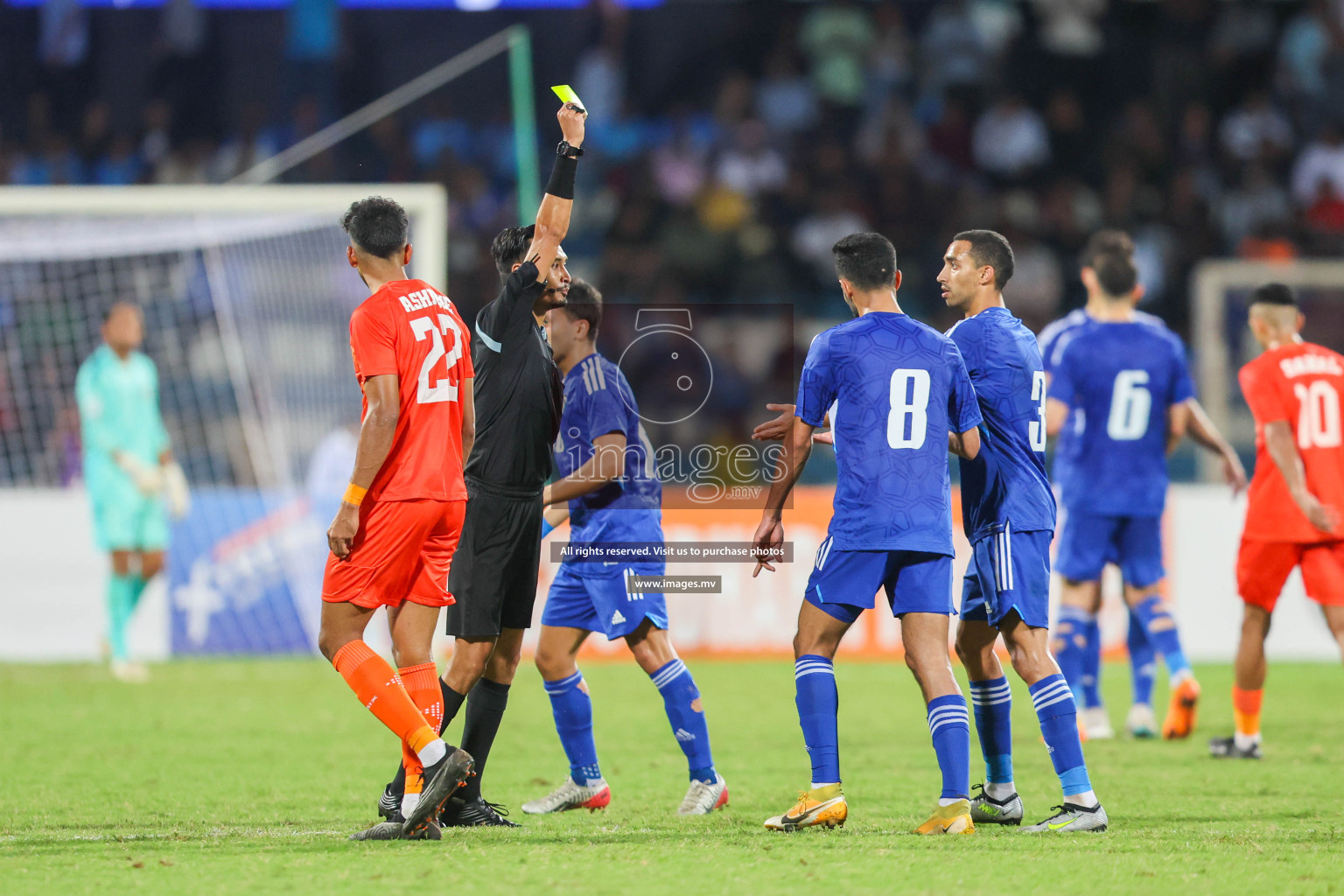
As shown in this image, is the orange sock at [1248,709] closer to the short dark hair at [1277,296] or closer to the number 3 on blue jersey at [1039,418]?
the short dark hair at [1277,296]

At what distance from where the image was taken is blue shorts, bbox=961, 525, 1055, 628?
5562mm

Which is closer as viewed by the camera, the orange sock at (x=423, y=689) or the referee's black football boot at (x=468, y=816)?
the orange sock at (x=423, y=689)

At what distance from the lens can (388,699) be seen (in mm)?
5184

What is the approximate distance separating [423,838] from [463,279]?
1168 centimetres

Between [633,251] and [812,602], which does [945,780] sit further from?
[633,251]

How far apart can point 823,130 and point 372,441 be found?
13593 mm

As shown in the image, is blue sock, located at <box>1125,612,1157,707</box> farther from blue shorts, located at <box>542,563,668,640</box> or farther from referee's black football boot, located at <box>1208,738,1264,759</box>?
blue shorts, located at <box>542,563,668,640</box>

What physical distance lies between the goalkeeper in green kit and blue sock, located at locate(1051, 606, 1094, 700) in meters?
6.84

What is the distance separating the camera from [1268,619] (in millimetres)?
7703

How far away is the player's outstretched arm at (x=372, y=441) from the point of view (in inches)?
205

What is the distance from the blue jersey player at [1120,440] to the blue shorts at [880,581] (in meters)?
3.33

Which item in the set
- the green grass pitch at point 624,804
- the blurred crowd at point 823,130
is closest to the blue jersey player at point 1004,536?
A: the green grass pitch at point 624,804

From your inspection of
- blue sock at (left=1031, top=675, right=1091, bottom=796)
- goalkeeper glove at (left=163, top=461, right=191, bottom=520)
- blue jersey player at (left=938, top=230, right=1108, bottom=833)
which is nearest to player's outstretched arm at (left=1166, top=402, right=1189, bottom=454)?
blue jersey player at (left=938, top=230, right=1108, bottom=833)

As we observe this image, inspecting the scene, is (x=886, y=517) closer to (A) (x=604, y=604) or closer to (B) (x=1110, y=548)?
(A) (x=604, y=604)
